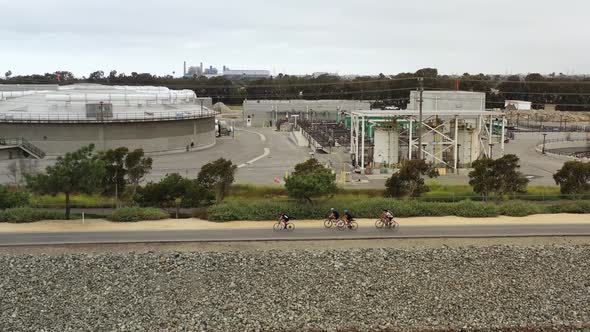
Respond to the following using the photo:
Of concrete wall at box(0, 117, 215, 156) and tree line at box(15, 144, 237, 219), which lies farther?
concrete wall at box(0, 117, 215, 156)

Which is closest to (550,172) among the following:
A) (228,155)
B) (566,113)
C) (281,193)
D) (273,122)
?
(281,193)

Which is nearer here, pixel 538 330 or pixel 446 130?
→ pixel 538 330

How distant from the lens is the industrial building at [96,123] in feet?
113

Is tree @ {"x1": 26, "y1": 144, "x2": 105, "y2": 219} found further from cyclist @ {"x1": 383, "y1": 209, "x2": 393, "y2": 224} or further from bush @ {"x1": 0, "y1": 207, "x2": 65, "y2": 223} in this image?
cyclist @ {"x1": 383, "y1": 209, "x2": 393, "y2": 224}

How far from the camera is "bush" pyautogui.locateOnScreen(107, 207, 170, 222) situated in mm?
18094

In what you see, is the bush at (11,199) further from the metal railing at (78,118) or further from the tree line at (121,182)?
the metal railing at (78,118)

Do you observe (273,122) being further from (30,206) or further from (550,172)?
(30,206)

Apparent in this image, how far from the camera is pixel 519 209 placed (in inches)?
765

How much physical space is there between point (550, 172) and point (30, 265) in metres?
25.4

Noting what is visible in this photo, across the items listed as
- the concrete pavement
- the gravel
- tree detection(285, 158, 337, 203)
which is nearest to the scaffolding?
tree detection(285, 158, 337, 203)

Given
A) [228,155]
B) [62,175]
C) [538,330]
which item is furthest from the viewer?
[228,155]

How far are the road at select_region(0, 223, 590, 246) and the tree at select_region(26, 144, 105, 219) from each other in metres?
1.87

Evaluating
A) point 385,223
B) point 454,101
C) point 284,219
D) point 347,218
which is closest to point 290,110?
point 454,101

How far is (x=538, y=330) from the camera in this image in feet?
42.7
